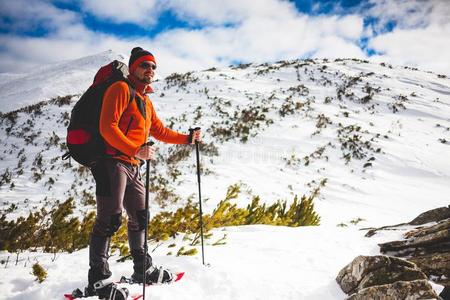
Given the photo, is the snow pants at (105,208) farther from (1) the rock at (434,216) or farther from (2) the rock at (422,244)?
(1) the rock at (434,216)

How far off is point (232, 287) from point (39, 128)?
1511 centimetres

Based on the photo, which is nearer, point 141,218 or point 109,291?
point 109,291

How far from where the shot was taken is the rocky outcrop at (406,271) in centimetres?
236

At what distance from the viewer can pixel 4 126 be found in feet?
50.7

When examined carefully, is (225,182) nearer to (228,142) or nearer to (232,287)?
(228,142)

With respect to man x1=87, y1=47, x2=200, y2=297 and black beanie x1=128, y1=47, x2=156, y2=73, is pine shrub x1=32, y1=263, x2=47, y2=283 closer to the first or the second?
man x1=87, y1=47, x2=200, y2=297

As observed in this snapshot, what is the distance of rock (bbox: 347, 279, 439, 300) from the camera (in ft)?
7.57

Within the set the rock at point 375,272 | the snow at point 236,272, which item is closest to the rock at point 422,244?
the snow at point 236,272

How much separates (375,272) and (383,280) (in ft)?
0.35

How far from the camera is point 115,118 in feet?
7.98

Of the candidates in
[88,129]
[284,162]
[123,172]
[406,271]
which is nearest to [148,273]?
[123,172]

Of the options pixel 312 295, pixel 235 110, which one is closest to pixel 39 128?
pixel 235 110

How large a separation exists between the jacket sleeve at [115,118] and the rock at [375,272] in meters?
2.33

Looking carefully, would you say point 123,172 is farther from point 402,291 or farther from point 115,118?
point 402,291
